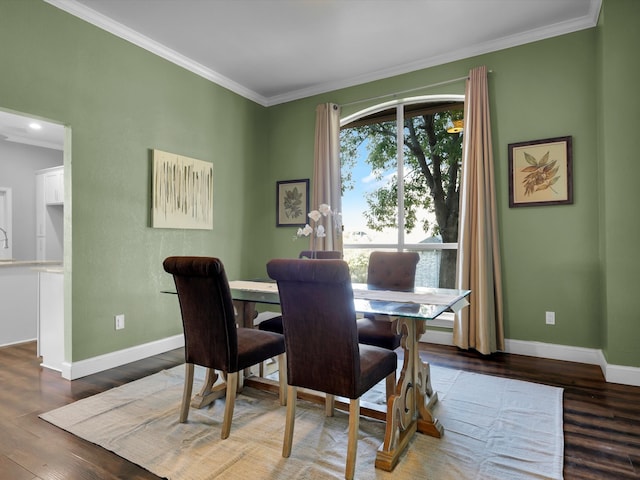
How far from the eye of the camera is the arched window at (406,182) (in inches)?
155

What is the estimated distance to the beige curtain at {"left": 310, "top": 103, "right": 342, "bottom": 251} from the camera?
14.3 ft

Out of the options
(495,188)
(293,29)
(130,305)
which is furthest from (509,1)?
(130,305)

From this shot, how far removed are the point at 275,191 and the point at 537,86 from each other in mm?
3059

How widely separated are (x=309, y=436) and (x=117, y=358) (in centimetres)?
207

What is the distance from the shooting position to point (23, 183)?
574cm

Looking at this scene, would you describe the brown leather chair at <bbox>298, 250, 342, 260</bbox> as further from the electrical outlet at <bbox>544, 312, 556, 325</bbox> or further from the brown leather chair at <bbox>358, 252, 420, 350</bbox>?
the electrical outlet at <bbox>544, 312, 556, 325</bbox>

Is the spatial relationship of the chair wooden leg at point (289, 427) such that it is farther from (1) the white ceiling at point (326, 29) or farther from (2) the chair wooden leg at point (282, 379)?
(1) the white ceiling at point (326, 29)

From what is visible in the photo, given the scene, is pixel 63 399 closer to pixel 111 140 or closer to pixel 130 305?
pixel 130 305

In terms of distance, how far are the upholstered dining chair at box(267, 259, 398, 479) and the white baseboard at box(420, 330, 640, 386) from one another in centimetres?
213

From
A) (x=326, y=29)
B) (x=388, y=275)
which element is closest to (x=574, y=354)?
(x=388, y=275)

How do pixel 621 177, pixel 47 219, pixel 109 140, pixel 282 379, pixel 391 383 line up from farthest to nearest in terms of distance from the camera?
pixel 47 219 < pixel 109 140 < pixel 621 177 < pixel 282 379 < pixel 391 383

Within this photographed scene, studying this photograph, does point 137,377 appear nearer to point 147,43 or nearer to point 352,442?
point 352,442

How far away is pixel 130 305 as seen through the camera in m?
3.41

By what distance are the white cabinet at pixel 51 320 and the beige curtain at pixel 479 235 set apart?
3488 millimetres
